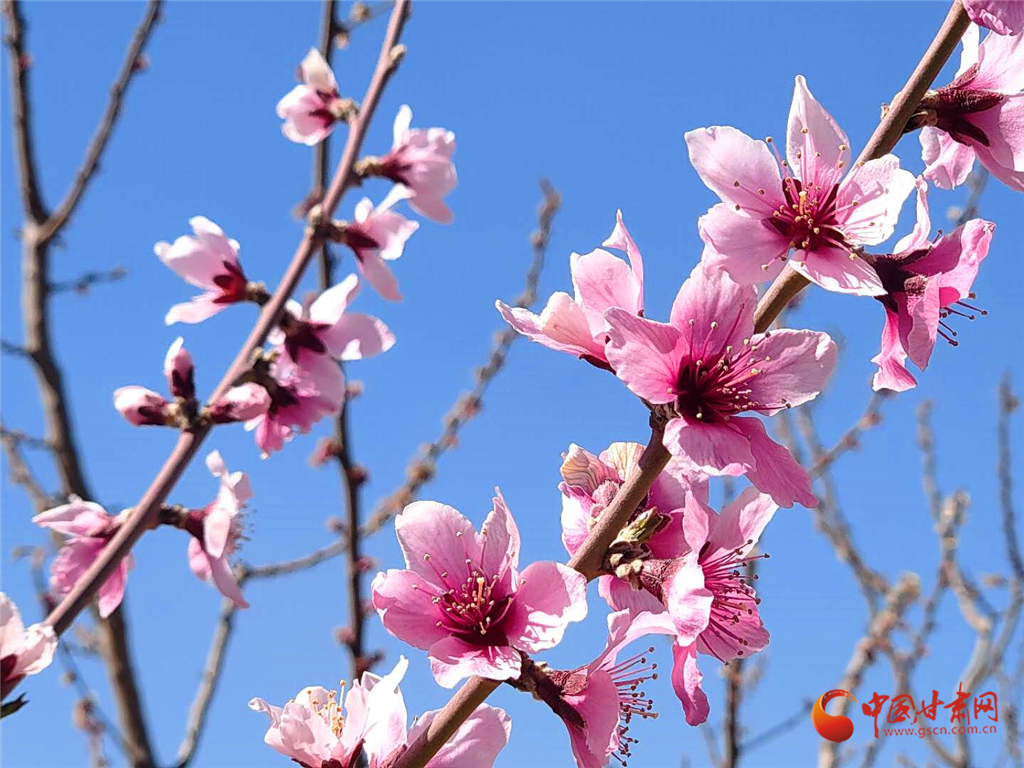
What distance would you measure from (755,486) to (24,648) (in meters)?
0.98

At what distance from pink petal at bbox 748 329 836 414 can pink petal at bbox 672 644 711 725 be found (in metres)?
0.34

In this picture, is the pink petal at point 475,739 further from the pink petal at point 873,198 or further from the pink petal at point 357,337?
the pink petal at point 357,337

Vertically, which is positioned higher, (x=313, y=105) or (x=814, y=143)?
(x=814, y=143)

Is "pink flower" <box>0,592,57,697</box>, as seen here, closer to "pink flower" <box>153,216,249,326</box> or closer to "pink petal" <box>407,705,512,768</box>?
"pink petal" <box>407,705,512,768</box>

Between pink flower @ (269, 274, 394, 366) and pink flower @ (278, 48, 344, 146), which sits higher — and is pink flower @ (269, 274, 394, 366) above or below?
below

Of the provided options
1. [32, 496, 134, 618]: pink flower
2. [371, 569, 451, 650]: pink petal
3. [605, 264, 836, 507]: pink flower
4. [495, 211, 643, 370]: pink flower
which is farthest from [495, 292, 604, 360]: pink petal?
[32, 496, 134, 618]: pink flower

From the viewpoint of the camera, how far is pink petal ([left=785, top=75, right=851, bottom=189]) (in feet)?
4.52

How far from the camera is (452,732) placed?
114 centimetres

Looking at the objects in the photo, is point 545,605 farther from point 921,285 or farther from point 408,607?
point 921,285

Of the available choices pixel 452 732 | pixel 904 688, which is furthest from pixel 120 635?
pixel 904 688

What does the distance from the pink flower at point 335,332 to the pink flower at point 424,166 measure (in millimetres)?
429

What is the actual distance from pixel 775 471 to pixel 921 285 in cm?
33

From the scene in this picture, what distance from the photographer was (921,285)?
1.28m

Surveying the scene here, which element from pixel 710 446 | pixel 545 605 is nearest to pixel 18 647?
pixel 545 605
